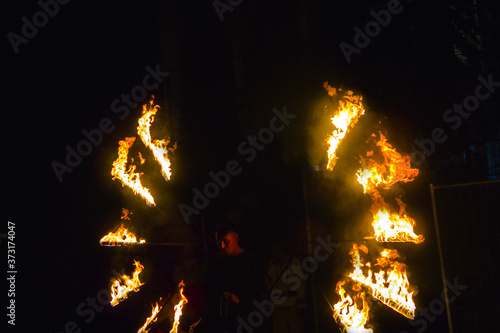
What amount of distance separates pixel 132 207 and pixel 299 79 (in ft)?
11.9

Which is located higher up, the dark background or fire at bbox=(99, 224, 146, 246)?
the dark background

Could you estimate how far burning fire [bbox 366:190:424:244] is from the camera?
4.98 meters

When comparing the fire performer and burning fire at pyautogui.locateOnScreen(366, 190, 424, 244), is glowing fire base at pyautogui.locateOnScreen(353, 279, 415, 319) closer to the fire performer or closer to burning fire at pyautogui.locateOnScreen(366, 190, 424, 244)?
burning fire at pyautogui.locateOnScreen(366, 190, 424, 244)

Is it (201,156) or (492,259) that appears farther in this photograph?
(201,156)

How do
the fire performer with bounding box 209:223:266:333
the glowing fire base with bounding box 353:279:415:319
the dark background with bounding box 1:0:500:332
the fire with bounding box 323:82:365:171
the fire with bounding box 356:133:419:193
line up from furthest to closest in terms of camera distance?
the dark background with bounding box 1:0:500:332 → the fire performer with bounding box 209:223:266:333 → the fire with bounding box 323:82:365:171 → the fire with bounding box 356:133:419:193 → the glowing fire base with bounding box 353:279:415:319

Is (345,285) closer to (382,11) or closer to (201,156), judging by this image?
(201,156)

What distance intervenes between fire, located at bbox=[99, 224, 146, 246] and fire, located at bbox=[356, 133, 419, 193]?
2942mm

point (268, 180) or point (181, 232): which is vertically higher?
point (268, 180)

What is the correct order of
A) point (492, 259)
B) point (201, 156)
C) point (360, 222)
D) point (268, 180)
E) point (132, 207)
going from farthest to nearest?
point (201, 156) → point (268, 180) → point (132, 207) → point (360, 222) → point (492, 259)

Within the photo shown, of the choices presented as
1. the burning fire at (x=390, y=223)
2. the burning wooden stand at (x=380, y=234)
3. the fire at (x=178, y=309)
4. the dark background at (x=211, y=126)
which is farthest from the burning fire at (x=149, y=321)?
the burning fire at (x=390, y=223)

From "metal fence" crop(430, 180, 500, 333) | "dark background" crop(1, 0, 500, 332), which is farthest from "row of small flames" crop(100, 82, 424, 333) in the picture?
"metal fence" crop(430, 180, 500, 333)

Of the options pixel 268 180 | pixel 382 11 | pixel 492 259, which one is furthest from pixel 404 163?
pixel 382 11

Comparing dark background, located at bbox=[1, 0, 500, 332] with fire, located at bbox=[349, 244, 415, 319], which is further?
Answer: dark background, located at bbox=[1, 0, 500, 332]

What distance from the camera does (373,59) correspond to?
340 inches
